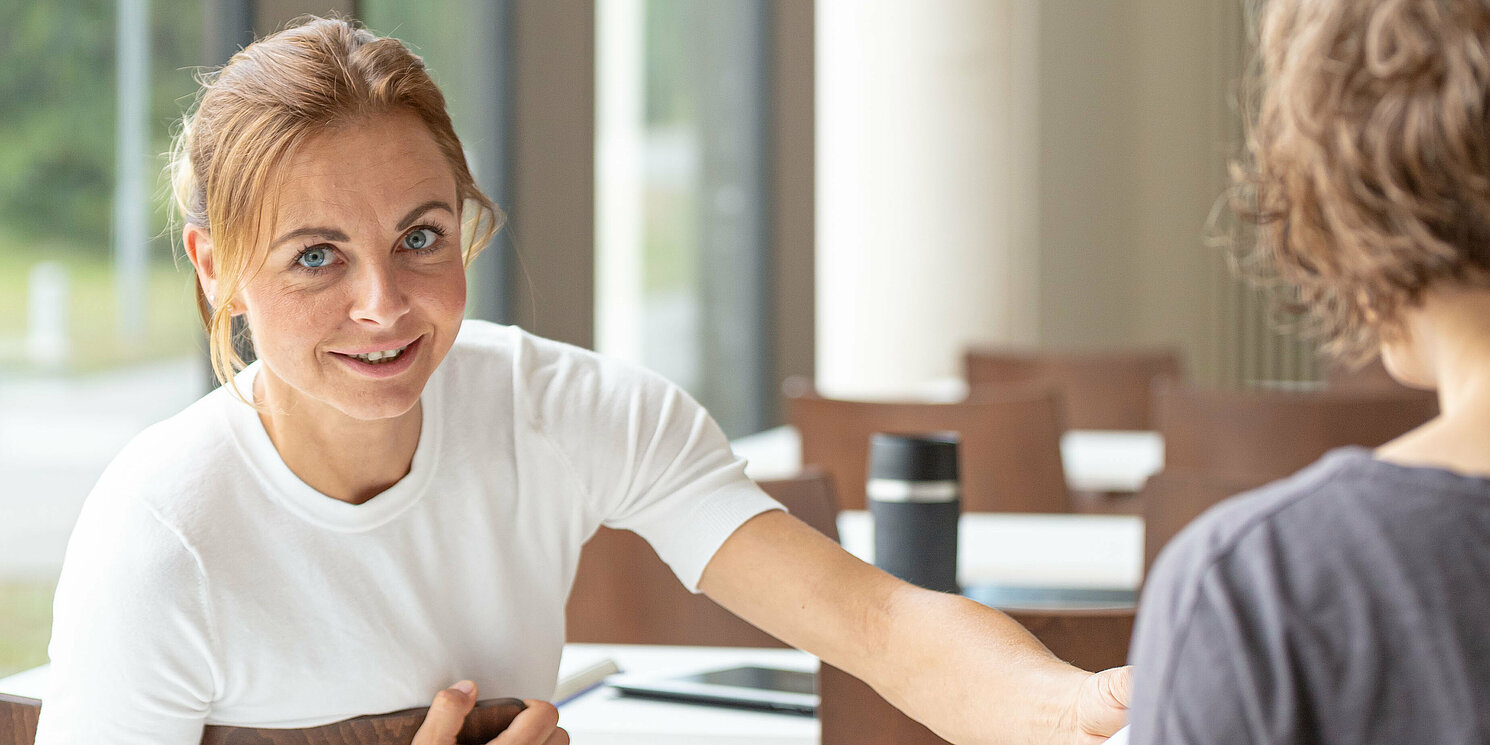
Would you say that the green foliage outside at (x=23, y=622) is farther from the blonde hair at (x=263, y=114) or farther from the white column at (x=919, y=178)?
the white column at (x=919, y=178)

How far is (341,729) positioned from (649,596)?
0.94m

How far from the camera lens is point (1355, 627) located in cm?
60

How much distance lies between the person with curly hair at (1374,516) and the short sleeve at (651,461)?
2.43ft

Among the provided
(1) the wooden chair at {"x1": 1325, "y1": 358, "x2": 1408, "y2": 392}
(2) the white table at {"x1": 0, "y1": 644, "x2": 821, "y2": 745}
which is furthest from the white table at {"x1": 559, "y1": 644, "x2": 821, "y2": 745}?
(1) the wooden chair at {"x1": 1325, "y1": 358, "x2": 1408, "y2": 392}

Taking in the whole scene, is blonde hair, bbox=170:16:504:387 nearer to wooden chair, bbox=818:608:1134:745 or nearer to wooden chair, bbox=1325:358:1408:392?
wooden chair, bbox=818:608:1134:745

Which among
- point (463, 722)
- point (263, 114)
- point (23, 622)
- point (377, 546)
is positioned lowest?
point (23, 622)

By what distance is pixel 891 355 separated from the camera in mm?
4957

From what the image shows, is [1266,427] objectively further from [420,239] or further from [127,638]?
[127,638]

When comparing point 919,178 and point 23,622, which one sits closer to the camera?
point 23,622

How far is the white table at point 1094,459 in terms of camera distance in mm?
3010

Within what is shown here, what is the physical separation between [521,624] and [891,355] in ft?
12.1

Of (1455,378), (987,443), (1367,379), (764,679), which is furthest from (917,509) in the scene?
(1367,379)

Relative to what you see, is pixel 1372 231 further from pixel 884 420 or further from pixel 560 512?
pixel 884 420

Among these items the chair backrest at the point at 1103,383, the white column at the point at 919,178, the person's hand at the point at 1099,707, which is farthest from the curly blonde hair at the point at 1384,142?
the white column at the point at 919,178
